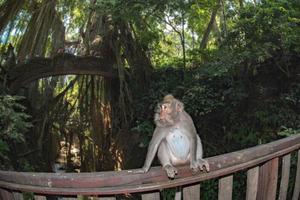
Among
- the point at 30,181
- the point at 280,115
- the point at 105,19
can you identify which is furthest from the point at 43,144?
the point at 30,181

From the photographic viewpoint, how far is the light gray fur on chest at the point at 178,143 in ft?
6.02

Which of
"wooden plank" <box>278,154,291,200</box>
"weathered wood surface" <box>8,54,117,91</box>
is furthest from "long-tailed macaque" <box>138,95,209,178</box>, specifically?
"weathered wood surface" <box>8,54,117,91</box>

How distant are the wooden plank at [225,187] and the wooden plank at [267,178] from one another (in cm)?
20

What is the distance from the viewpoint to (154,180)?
1328mm

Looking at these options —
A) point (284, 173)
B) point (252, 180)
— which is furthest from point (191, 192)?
point (284, 173)

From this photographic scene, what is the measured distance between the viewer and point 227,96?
16.3 ft

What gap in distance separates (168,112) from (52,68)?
312 centimetres

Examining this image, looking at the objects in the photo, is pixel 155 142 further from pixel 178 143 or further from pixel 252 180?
pixel 252 180

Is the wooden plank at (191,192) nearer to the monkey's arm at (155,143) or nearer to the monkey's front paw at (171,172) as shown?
the monkey's front paw at (171,172)

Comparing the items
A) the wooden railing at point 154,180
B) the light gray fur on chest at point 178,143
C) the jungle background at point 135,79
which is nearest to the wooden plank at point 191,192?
the wooden railing at point 154,180

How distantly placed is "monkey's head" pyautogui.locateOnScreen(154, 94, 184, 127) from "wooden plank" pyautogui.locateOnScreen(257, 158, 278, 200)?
441 mm

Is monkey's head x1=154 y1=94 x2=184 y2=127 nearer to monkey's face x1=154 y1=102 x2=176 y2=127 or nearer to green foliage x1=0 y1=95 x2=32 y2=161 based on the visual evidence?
monkey's face x1=154 y1=102 x2=176 y2=127

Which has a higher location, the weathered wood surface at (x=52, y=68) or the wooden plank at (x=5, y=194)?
the weathered wood surface at (x=52, y=68)

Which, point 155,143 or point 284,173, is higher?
point 155,143
